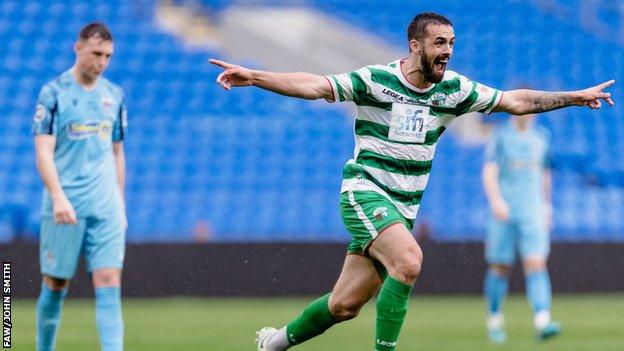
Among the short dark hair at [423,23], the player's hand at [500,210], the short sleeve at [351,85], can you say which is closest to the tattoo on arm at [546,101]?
the short dark hair at [423,23]

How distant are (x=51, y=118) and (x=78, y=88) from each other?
28cm

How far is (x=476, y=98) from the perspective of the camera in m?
6.85

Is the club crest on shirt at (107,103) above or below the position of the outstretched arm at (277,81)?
below

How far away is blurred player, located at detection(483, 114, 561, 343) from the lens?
37.6ft

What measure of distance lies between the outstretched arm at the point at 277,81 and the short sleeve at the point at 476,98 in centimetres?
88

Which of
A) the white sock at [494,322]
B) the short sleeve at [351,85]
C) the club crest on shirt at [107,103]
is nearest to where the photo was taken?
the short sleeve at [351,85]

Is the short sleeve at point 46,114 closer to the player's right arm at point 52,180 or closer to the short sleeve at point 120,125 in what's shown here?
the player's right arm at point 52,180

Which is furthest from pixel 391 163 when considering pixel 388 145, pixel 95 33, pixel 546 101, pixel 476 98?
pixel 95 33

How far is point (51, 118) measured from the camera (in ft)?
24.2

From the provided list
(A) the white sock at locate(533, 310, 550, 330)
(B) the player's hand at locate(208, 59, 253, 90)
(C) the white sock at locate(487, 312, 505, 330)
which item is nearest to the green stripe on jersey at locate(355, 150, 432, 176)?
(B) the player's hand at locate(208, 59, 253, 90)

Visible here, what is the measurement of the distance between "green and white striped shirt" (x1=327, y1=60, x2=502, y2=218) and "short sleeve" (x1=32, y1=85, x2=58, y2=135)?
1.94m

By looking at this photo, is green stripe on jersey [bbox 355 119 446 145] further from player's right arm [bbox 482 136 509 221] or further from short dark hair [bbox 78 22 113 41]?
player's right arm [bbox 482 136 509 221]

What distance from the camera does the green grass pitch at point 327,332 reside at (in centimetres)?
964

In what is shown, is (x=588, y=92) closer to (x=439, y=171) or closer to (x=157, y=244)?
(x=157, y=244)
